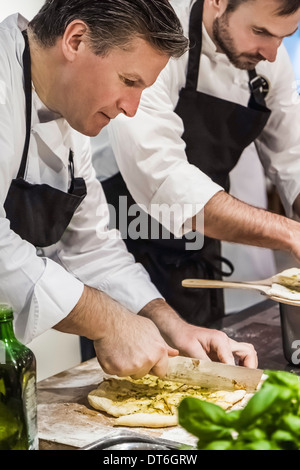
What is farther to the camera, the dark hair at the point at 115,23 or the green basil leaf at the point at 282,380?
the dark hair at the point at 115,23

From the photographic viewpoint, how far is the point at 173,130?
6.68ft

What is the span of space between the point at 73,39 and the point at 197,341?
35.5 inches

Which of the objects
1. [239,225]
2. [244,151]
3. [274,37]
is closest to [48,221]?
[239,225]

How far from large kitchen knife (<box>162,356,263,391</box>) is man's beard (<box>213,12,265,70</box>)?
0.95 meters

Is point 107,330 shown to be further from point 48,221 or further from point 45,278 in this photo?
point 48,221

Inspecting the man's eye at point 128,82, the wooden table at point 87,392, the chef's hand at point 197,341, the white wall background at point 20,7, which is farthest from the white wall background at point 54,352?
the white wall background at point 20,7

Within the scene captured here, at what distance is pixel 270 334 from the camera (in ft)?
7.03

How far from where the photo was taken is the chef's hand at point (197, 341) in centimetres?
186

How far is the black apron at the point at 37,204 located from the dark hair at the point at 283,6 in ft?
2.16

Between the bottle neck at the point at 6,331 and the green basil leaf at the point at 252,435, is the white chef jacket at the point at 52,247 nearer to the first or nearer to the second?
the bottle neck at the point at 6,331

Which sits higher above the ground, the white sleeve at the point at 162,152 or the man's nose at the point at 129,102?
the man's nose at the point at 129,102

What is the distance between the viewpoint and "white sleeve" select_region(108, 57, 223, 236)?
1980 millimetres

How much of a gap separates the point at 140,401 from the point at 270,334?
0.66 meters

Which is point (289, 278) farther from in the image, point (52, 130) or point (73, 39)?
point (73, 39)
